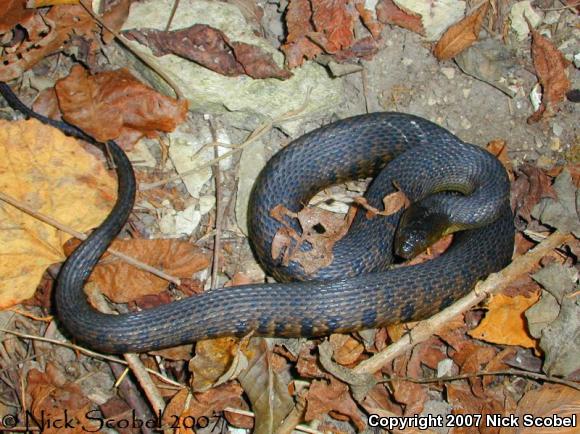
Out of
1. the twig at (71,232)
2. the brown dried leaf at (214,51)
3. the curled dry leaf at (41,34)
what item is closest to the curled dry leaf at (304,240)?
the twig at (71,232)

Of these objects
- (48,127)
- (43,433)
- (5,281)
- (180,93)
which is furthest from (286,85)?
(43,433)

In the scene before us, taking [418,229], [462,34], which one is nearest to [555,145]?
[462,34]

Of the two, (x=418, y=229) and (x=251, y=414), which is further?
(x=418, y=229)

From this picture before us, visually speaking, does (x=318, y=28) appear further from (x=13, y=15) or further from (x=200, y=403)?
(x=200, y=403)

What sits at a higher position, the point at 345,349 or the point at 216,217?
the point at 216,217

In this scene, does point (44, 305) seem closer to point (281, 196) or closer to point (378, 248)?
point (281, 196)

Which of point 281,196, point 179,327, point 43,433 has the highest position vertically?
point 281,196

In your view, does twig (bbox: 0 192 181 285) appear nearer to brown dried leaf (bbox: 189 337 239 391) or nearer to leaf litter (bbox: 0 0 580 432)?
leaf litter (bbox: 0 0 580 432)
